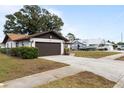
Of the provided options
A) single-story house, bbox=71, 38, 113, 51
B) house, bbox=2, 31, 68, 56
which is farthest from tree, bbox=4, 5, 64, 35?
house, bbox=2, 31, 68, 56

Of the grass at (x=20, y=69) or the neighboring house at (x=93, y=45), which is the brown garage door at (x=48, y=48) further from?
the neighboring house at (x=93, y=45)

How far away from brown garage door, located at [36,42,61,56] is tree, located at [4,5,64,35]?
21483mm

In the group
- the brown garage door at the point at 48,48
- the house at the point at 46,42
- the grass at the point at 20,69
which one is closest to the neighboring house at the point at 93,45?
the house at the point at 46,42

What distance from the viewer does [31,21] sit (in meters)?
47.4

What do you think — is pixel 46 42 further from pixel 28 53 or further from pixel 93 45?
pixel 93 45

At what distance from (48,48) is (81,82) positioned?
52.1ft

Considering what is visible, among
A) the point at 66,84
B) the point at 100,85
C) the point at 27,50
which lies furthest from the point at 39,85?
the point at 27,50

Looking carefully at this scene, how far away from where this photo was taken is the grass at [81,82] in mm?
8117

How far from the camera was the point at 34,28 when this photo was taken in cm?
4741

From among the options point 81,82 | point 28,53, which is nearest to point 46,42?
point 28,53

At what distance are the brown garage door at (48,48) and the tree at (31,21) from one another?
70.5 feet

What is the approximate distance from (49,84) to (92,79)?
7.94 ft

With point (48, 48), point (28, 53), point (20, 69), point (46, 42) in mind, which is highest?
point (46, 42)
